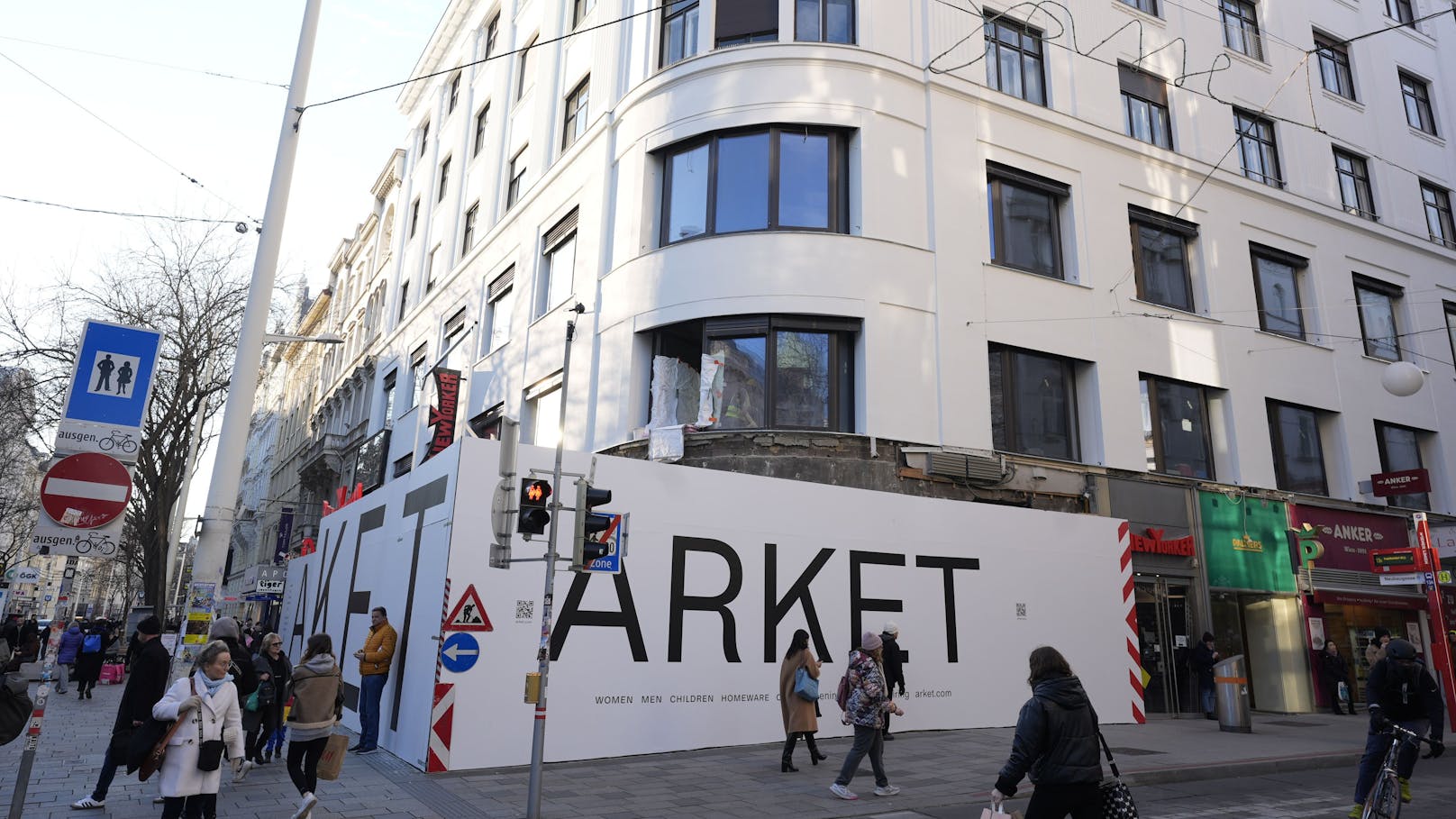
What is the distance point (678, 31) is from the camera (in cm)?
1925

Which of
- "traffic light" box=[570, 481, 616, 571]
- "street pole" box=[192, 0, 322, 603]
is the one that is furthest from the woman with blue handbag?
"street pole" box=[192, 0, 322, 603]

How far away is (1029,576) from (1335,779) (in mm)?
5005

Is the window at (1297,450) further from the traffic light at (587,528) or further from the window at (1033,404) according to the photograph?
the traffic light at (587,528)

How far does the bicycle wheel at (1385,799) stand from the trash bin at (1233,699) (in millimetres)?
8062

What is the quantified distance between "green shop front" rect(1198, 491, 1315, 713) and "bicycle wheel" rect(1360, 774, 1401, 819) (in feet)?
39.9

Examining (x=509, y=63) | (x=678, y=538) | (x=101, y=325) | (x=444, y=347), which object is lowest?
(x=678, y=538)

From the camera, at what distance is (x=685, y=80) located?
1831 cm

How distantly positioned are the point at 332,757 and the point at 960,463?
1163 centimetres

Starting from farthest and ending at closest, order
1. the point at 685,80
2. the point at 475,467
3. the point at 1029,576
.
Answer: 1. the point at 685,80
2. the point at 1029,576
3. the point at 475,467

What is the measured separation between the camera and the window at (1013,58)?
1997cm

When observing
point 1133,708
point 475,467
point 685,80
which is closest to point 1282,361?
point 1133,708

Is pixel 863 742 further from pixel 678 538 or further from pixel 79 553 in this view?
pixel 79 553

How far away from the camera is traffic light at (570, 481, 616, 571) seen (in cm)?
887

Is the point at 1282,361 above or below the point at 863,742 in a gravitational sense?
above
